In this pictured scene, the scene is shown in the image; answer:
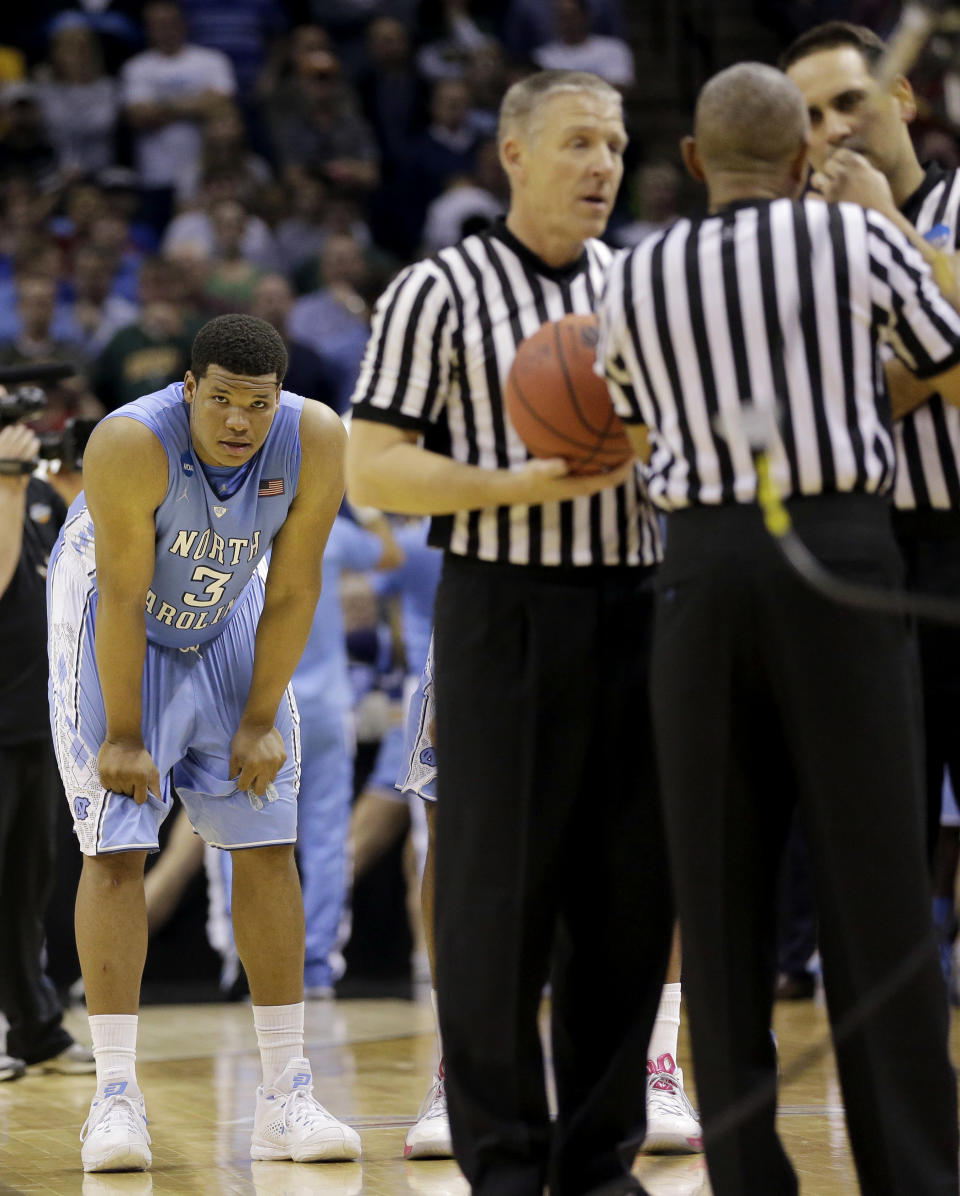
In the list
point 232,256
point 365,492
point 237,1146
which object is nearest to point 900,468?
point 365,492

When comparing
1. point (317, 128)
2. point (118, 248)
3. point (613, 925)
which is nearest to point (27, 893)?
point (613, 925)

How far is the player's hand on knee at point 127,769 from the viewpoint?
13.1 ft

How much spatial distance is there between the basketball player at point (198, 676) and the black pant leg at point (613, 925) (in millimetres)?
1039

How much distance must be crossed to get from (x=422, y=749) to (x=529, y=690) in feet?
4.11

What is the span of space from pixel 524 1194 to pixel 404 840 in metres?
4.18

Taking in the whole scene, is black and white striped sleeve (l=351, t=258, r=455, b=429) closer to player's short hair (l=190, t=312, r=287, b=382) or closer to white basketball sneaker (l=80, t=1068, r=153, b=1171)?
player's short hair (l=190, t=312, r=287, b=382)

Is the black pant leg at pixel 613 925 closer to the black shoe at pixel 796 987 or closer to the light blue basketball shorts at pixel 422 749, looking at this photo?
the light blue basketball shorts at pixel 422 749

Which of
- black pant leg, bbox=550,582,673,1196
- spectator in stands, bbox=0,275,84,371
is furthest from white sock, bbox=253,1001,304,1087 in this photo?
spectator in stands, bbox=0,275,84,371

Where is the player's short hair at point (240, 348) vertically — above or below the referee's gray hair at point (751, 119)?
below

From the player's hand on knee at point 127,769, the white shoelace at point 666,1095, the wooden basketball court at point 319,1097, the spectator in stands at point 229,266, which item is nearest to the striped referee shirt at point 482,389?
the wooden basketball court at point 319,1097

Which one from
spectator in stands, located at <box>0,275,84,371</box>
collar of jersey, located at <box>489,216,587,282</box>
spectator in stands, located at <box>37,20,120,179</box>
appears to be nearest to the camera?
collar of jersey, located at <box>489,216,587,282</box>

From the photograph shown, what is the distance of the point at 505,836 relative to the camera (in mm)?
3018

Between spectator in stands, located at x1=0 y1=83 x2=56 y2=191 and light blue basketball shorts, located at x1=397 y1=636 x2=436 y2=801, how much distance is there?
304 inches

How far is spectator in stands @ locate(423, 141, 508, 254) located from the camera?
11.1 m
